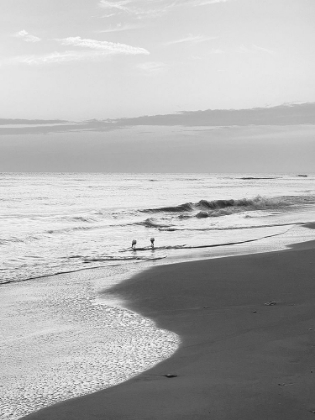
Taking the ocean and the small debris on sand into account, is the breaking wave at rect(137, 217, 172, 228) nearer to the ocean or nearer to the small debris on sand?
the ocean

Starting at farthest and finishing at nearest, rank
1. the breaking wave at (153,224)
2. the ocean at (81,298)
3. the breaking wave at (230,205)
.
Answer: the breaking wave at (230,205), the breaking wave at (153,224), the ocean at (81,298)

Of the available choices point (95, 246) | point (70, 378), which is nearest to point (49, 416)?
point (70, 378)

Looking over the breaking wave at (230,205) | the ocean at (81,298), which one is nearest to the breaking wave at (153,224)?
the ocean at (81,298)

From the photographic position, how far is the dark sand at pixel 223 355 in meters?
3.48

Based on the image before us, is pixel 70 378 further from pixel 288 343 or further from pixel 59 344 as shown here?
pixel 288 343

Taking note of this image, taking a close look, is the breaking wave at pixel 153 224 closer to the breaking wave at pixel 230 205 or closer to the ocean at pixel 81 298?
the ocean at pixel 81 298

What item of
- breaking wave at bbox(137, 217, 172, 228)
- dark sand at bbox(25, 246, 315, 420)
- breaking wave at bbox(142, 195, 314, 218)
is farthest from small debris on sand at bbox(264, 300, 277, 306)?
breaking wave at bbox(142, 195, 314, 218)

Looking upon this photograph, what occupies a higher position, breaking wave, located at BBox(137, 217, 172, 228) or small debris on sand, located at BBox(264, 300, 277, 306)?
small debris on sand, located at BBox(264, 300, 277, 306)

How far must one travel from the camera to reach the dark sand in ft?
11.4

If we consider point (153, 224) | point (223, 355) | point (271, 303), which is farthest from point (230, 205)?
point (223, 355)

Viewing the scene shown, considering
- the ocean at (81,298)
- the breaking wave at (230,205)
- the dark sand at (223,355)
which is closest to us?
the dark sand at (223,355)

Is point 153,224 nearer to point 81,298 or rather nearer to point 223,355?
point 81,298

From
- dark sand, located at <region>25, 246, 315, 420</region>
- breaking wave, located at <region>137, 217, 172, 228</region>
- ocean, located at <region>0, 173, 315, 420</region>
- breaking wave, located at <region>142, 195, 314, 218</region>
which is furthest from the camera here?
breaking wave, located at <region>142, 195, 314, 218</region>

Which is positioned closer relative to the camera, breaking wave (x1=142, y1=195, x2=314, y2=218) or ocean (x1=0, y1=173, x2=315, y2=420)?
ocean (x1=0, y1=173, x2=315, y2=420)
